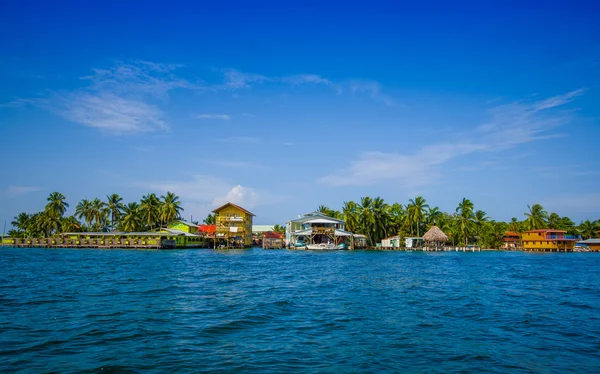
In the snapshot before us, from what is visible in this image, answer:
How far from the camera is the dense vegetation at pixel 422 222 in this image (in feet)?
273

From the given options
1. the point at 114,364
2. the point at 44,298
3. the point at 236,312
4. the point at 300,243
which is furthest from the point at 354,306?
the point at 300,243

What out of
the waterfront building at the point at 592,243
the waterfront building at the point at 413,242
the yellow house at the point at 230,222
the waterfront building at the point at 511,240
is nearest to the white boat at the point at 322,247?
the yellow house at the point at 230,222

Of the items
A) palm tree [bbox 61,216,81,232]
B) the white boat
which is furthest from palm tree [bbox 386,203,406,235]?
palm tree [bbox 61,216,81,232]

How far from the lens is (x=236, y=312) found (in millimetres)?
13656

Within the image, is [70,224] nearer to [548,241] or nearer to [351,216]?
[351,216]

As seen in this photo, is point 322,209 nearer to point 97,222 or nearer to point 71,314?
point 97,222

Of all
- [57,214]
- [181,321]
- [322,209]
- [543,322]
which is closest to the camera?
[181,321]

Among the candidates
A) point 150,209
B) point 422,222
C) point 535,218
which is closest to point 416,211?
point 422,222

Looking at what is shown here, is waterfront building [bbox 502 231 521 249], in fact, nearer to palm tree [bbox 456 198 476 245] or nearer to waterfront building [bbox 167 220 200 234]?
palm tree [bbox 456 198 476 245]

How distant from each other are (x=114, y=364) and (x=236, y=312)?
592 centimetres

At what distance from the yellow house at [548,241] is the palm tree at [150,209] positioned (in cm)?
7691

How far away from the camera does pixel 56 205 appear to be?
8294 centimetres

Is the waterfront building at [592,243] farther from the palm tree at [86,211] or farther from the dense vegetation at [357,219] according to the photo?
the palm tree at [86,211]

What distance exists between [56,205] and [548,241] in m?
98.9
